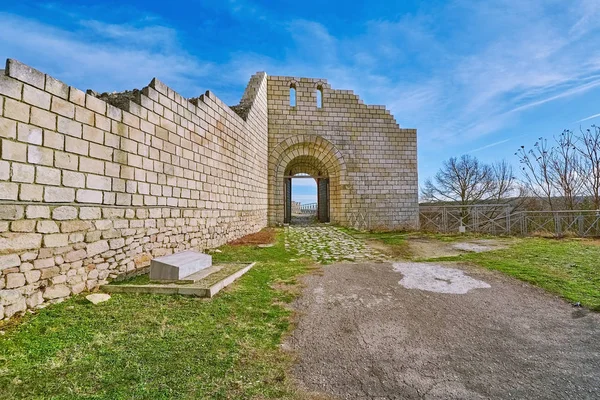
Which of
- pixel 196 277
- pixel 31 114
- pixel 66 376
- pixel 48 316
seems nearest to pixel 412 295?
pixel 196 277

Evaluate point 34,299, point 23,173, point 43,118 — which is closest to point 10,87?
point 43,118

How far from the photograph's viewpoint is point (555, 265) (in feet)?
20.7

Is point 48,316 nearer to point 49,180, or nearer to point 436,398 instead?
point 49,180

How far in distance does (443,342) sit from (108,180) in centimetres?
513

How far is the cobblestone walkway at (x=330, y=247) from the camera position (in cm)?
732

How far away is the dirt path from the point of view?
2.35 meters

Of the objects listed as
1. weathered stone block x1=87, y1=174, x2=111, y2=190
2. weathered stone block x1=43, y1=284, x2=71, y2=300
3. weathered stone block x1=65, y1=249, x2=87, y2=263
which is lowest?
weathered stone block x1=43, y1=284, x2=71, y2=300

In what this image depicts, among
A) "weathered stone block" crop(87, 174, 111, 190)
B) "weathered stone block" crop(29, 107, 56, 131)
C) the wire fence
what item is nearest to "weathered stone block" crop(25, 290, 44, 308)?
"weathered stone block" crop(87, 174, 111, 190)

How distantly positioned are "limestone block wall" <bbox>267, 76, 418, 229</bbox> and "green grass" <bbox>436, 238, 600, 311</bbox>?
651 cm

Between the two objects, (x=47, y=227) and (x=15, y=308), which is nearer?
(x=15, y=308)

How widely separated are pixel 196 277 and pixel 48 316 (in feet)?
6.21

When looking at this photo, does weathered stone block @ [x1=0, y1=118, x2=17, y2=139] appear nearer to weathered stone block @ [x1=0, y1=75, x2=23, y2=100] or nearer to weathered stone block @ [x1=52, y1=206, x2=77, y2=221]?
weathered stone block @ [x1=0, y1=75, x2=23, y2=100]

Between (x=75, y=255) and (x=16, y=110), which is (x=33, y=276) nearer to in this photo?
(x=75, y=255)

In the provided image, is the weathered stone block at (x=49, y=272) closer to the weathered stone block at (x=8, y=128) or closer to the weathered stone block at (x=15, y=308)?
the weathered stone block at (x=15, y=308)
